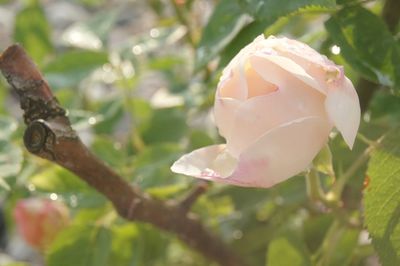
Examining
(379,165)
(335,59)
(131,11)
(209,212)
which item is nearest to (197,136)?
(209,212)

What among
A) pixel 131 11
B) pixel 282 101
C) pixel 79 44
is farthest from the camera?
pixel 131 11

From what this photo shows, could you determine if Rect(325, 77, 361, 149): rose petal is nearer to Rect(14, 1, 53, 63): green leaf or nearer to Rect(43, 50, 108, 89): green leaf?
Rect(43, 50, 108, 89): green leaf

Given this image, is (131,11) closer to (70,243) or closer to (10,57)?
(70,243)

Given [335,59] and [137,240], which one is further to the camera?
[137,240]

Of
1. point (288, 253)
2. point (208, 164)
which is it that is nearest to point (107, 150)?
point (288, 253)

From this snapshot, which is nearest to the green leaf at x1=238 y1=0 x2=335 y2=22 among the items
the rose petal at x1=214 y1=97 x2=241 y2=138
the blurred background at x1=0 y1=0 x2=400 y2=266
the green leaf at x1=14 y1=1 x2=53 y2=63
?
the blurred background at x1=0 y1=0 x2=400 y2=266

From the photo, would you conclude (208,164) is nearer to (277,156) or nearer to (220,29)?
(277,156)

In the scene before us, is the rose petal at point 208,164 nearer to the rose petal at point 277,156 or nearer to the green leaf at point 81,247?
the rose petal at point 277,156
